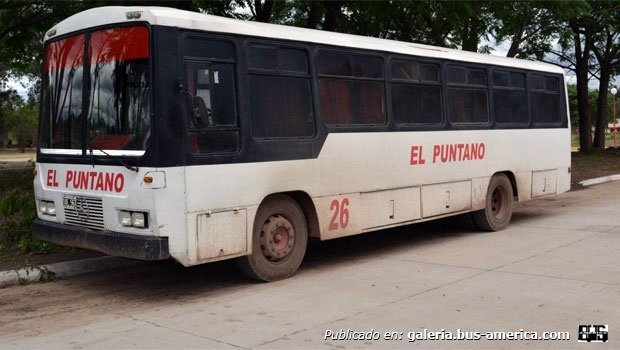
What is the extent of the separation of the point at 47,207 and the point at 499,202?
289 inches

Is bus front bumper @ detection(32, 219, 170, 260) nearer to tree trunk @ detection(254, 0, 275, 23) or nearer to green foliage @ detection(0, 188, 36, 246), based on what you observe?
green foliage @ detection(0, 188, 36, 246)

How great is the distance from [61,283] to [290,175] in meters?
2.97

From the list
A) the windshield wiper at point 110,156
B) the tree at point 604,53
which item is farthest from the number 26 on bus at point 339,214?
the tree at point 604,53

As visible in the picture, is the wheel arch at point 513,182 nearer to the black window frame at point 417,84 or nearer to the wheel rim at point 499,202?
the wheel rim at point 499,202

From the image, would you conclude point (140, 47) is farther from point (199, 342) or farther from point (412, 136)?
point (412, 136)

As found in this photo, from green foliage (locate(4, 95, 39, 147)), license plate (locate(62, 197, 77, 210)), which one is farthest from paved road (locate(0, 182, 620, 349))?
green foliage (locate(4, 95, 39, 147))

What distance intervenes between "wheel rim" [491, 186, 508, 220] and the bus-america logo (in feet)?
22.5

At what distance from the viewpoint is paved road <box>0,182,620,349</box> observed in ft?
17.9

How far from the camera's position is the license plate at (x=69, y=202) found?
7016mm

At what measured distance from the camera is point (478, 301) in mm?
6383

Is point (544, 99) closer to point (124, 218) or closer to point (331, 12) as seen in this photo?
point (331, 12)

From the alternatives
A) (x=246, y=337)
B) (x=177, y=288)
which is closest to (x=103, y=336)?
(x=246, y=337)

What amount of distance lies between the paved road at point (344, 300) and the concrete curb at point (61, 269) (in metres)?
0.18

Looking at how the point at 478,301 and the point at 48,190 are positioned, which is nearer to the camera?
the point at 478,301
